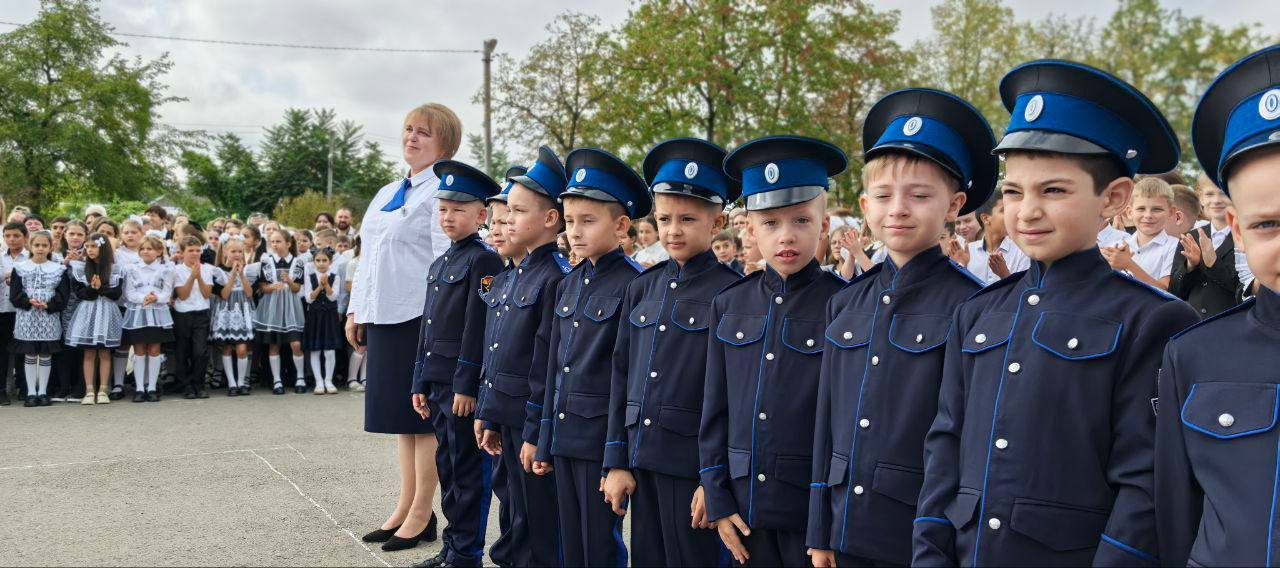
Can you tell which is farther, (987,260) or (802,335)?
(987,260)

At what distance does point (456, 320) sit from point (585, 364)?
3.77 ft

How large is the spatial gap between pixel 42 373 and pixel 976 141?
9794 mm

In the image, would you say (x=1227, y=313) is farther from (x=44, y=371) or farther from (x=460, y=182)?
(x=44, y=371)

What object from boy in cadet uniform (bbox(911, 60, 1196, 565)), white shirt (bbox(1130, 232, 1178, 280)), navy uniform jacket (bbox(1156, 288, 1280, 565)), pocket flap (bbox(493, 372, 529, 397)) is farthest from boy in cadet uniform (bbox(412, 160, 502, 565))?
white shirt (bbox(1130, 232, 1178, 280))

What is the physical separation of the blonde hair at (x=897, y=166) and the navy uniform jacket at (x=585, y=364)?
135 cm

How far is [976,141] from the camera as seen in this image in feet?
7.89

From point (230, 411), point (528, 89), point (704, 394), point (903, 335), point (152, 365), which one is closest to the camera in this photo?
point (903, 335)

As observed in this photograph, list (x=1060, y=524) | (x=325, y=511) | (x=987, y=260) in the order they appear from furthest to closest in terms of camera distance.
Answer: (x=987, y=260) < (x=325, y=511) < (x=1060, y=524)

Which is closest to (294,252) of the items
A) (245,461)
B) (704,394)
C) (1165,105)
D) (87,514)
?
(245,461)

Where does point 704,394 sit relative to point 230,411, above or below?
above

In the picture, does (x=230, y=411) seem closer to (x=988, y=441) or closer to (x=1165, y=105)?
(x=988, y=441)

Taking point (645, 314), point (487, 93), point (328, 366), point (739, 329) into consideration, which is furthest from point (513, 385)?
point (487, 93)

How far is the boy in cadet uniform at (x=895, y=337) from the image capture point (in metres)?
2.22

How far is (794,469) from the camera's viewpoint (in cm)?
261
